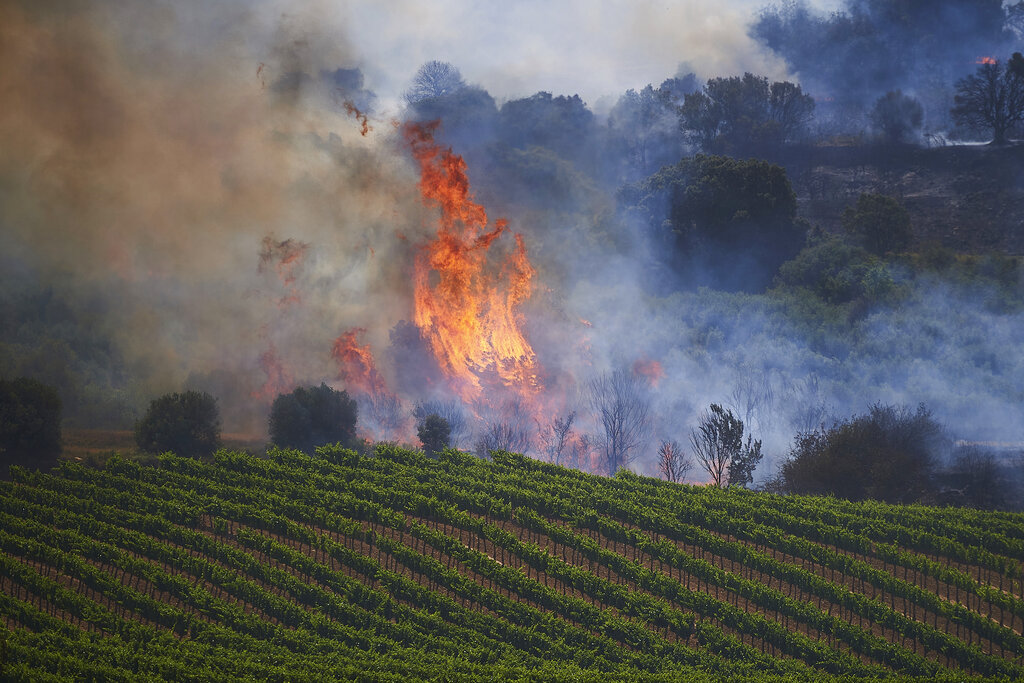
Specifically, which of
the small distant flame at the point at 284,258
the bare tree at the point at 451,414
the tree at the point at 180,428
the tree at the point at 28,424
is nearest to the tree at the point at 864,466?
the bare tree at the point at 451,414

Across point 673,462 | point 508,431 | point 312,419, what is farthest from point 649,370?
point 312,419

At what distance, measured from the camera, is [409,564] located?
24609mm

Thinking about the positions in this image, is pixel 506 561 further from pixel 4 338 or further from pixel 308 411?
pixel 4 338

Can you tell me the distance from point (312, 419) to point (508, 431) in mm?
8411

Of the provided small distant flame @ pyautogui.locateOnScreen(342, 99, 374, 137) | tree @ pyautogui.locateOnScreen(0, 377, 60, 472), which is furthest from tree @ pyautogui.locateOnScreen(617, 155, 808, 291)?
tree @ pyautogui.locateOnScreen(0, 377, 60, 472)

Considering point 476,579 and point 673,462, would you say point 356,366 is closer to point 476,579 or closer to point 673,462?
point 673,462

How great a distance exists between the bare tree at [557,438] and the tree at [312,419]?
8.51m

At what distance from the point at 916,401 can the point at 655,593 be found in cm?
2456

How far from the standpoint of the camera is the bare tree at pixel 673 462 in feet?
122

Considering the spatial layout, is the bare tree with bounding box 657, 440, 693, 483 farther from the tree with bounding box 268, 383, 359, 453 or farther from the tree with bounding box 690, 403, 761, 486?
the tree with bounding box 268, 383, 359, 453

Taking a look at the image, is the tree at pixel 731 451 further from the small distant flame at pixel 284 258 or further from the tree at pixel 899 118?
the tree at pixel 899 118

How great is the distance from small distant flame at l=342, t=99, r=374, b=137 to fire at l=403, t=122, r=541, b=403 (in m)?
4.33

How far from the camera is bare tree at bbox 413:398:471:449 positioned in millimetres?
40406

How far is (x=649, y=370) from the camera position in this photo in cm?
4606
